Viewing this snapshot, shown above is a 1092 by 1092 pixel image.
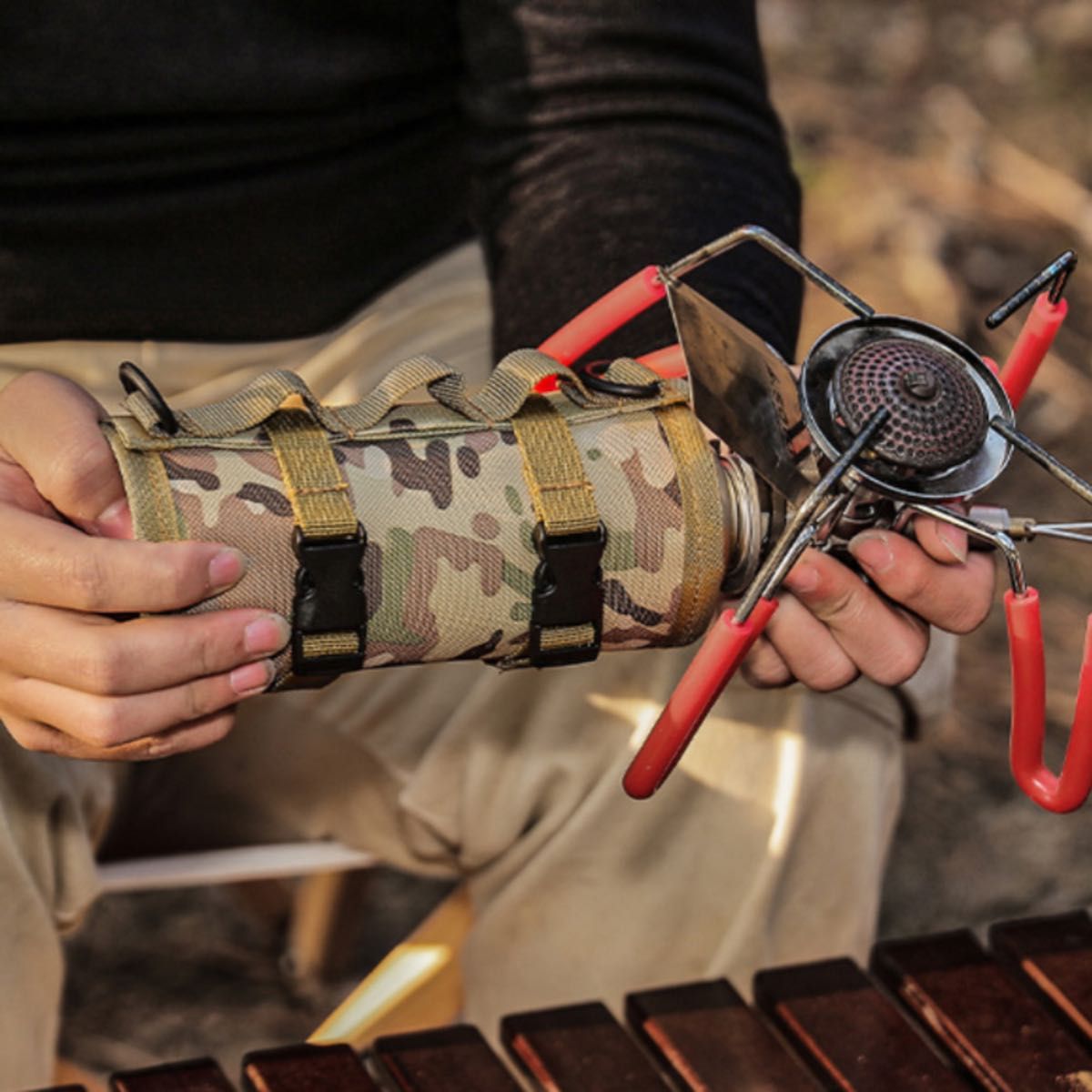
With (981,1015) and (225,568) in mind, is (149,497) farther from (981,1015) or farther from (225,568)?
(981,1015)

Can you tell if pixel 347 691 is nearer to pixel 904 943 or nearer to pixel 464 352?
pixel 464 352

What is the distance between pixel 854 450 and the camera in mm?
713

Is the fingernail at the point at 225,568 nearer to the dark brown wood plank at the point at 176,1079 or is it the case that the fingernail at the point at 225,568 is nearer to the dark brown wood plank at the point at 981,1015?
the dark brown wood plank at the point at 176,1079

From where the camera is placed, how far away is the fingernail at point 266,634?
2.46 ft

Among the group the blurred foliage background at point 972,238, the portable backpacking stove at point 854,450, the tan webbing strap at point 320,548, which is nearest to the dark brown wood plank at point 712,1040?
the portable backpacking stove at point 854,450

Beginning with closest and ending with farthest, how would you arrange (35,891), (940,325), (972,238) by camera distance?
(35,891) < (940,325) < (972,238)

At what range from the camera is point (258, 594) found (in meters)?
0.75

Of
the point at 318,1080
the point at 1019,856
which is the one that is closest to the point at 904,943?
the point at 318,1080

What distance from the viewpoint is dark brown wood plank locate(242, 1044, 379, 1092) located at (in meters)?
0.79

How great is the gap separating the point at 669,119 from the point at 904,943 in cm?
51

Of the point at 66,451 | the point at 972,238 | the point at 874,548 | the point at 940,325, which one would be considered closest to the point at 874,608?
the point at 874,548

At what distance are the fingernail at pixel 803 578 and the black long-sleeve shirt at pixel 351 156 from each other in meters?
0.23

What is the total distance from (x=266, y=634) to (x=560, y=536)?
0.13 metres

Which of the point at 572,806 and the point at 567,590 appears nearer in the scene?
the point at 567,590
